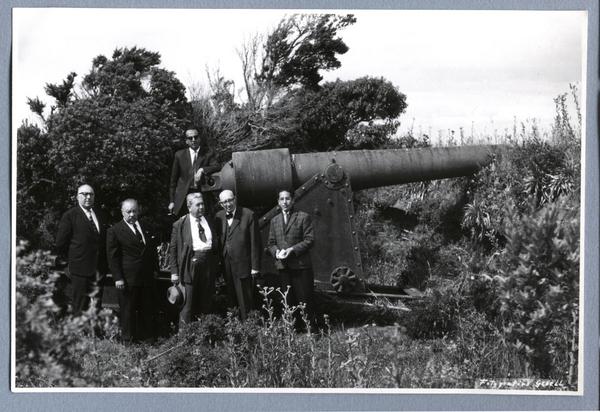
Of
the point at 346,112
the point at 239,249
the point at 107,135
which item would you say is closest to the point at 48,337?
the point at 239,249

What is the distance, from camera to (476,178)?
11.2m

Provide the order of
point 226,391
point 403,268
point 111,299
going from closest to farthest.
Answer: point 226,391 → point 111,299 → point 403,268

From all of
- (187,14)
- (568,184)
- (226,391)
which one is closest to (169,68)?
(187,14)

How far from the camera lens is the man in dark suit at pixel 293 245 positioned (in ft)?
31.2

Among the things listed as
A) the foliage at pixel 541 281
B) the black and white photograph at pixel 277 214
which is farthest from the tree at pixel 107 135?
the foliage at pixel 541 281

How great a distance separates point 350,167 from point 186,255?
7.44 ft

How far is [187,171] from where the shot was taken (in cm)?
988

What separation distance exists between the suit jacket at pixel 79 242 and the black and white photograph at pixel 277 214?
2 centimetres

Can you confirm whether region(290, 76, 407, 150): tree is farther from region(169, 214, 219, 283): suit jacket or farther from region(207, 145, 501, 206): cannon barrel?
region(169, 214, 219, 283): suit jacket

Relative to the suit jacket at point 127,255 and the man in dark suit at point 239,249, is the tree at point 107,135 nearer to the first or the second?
the suit jacket at point 127,255

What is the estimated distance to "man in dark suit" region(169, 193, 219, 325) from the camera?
30.0 ft

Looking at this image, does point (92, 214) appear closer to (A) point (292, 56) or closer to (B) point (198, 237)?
(B) point (198, 237)
